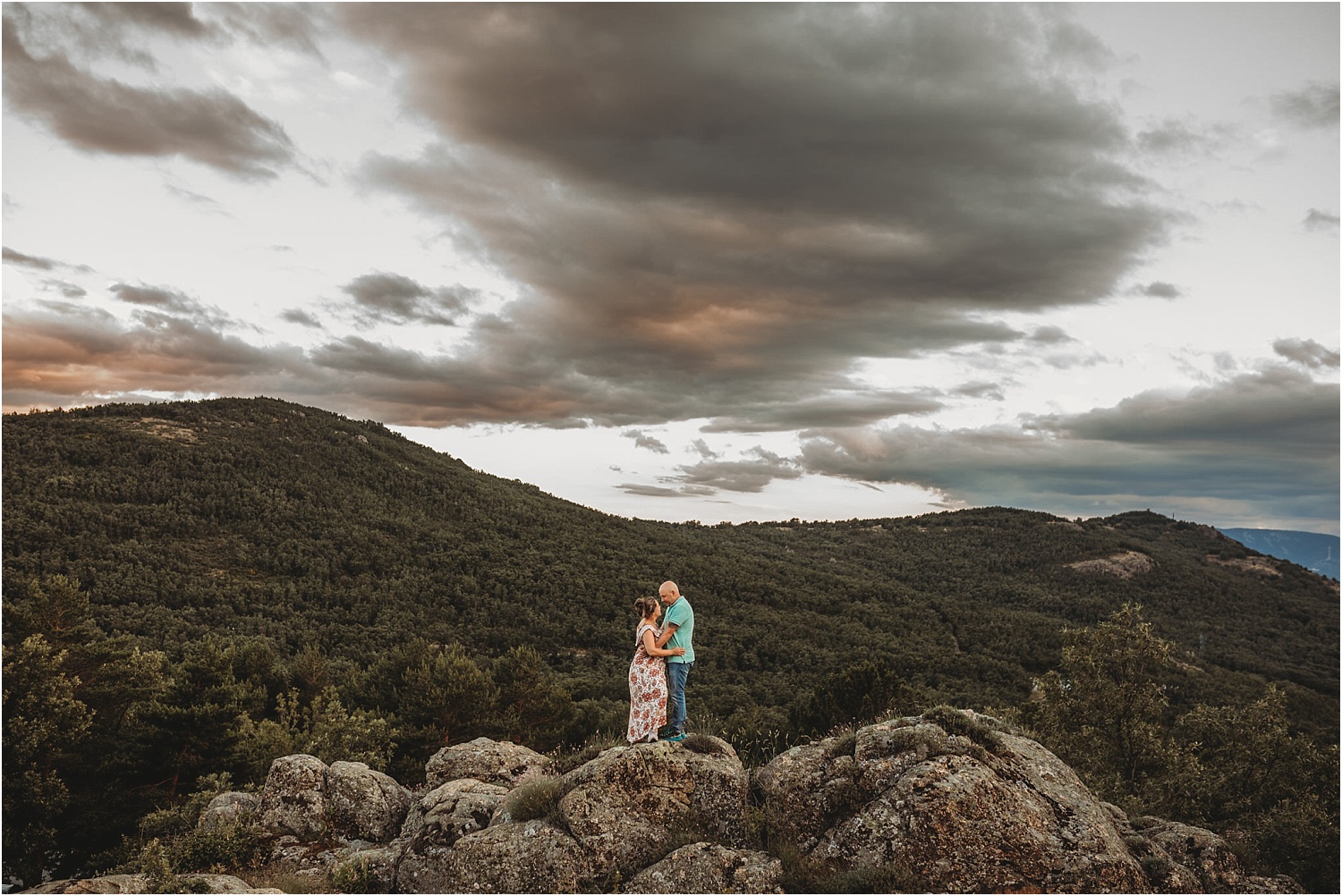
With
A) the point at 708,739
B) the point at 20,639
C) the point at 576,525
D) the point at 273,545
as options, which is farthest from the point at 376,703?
the point at 576,525

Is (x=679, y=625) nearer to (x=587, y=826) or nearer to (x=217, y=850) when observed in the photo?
(x=587, y=826)

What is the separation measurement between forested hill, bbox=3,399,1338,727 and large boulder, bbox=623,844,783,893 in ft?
93.8

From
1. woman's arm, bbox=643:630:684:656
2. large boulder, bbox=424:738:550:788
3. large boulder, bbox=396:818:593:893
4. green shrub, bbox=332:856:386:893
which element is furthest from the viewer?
large boulder, bbox=424:738:550:788

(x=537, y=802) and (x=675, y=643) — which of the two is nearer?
(x=537, y=802)

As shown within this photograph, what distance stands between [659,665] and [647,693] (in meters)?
0.60

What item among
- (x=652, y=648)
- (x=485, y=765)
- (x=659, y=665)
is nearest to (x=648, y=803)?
(x=659, y=665)

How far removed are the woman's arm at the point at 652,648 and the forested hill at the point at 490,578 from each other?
1093 inches

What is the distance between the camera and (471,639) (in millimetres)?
74312

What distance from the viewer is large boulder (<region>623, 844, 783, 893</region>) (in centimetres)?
934

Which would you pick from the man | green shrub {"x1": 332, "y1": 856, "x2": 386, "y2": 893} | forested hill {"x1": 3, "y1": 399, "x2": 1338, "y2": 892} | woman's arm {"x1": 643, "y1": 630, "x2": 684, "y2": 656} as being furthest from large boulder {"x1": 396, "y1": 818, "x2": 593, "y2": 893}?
forested hill {"x1": 3, "y1": 399, "x2": 1338, "y2": 892}

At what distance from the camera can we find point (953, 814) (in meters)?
9.29

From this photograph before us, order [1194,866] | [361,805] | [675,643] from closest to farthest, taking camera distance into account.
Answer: [1194,866]
[675,643]
[361,805]

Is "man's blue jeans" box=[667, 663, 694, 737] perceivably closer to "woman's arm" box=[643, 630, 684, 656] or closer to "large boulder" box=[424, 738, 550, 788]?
"woman's arm" box=[643, 630, 684, 656]

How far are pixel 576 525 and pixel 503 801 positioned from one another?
387 ft
